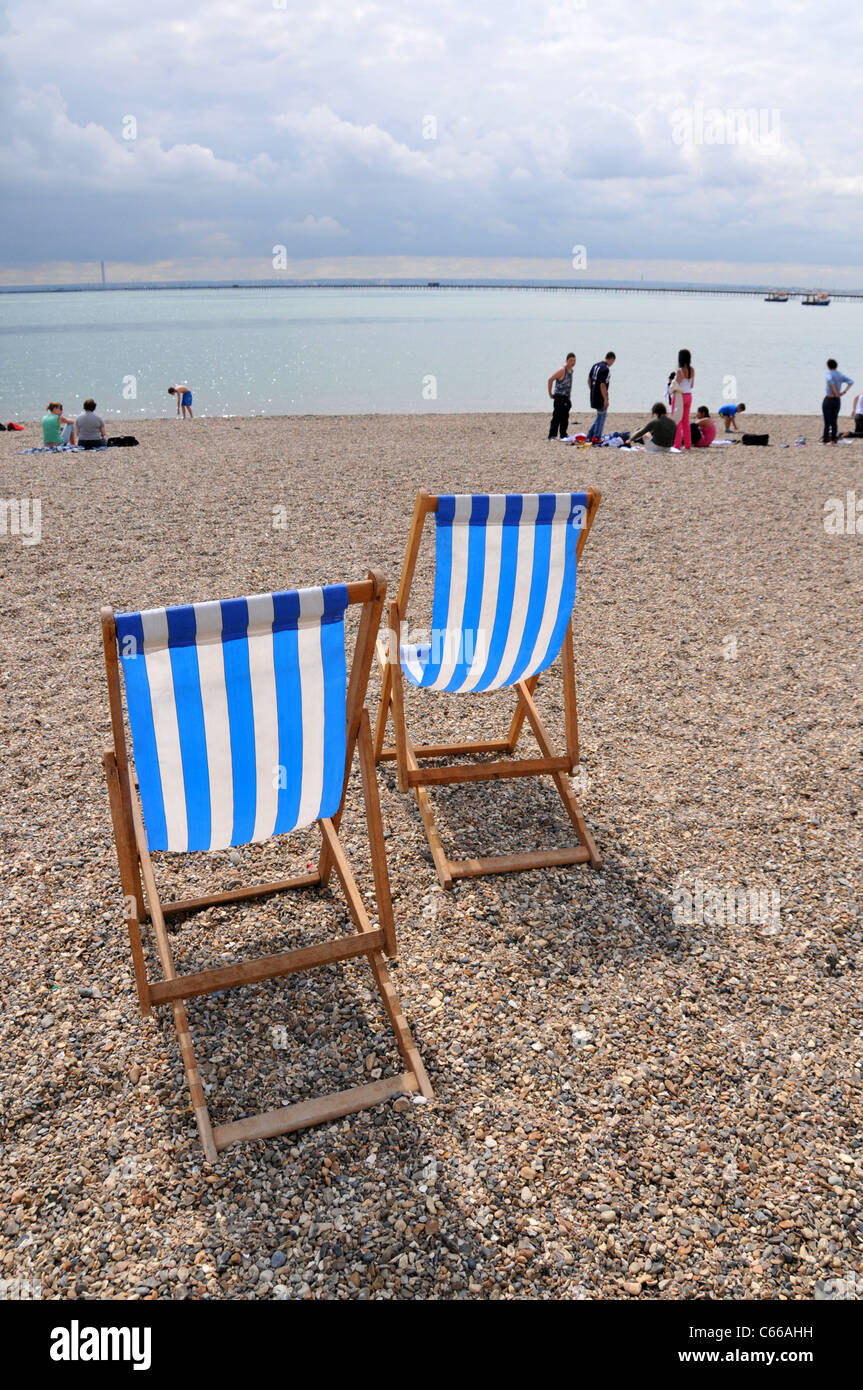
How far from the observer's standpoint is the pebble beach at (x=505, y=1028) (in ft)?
6.50

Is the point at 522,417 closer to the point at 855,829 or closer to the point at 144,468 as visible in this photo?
the point at 144,468

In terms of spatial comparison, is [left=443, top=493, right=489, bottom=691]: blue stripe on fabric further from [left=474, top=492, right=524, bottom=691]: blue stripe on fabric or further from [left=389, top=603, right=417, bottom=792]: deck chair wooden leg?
[left=389, top=603, right=417, bottom=792]: deck chair wooden leg

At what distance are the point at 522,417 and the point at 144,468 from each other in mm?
9668

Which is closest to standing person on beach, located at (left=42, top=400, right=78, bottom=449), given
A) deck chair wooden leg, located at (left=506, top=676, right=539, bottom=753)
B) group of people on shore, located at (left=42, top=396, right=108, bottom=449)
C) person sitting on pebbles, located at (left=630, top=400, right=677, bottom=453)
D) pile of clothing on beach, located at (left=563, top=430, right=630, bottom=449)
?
group of people on shore, located at (left=42, top=396, right=108, bottom=449)

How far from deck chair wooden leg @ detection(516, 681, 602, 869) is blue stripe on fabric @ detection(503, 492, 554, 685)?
30 cm

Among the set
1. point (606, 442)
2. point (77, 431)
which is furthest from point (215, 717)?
point (77, 431)

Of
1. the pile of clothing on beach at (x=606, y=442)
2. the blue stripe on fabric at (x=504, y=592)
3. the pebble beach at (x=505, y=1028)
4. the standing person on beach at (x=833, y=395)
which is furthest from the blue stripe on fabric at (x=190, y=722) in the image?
the standing person on beach at (x=833, y=395)

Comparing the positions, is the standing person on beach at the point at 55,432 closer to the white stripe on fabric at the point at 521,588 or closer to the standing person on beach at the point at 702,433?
the standing person on beach at the point at 702,433

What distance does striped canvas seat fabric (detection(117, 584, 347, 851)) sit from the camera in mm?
2264

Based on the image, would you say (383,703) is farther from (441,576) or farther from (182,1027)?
(182,1027)

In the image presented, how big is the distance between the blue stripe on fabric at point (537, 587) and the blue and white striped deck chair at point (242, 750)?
3.22 ft

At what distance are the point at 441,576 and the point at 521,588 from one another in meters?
0.31

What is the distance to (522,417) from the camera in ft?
61.9
